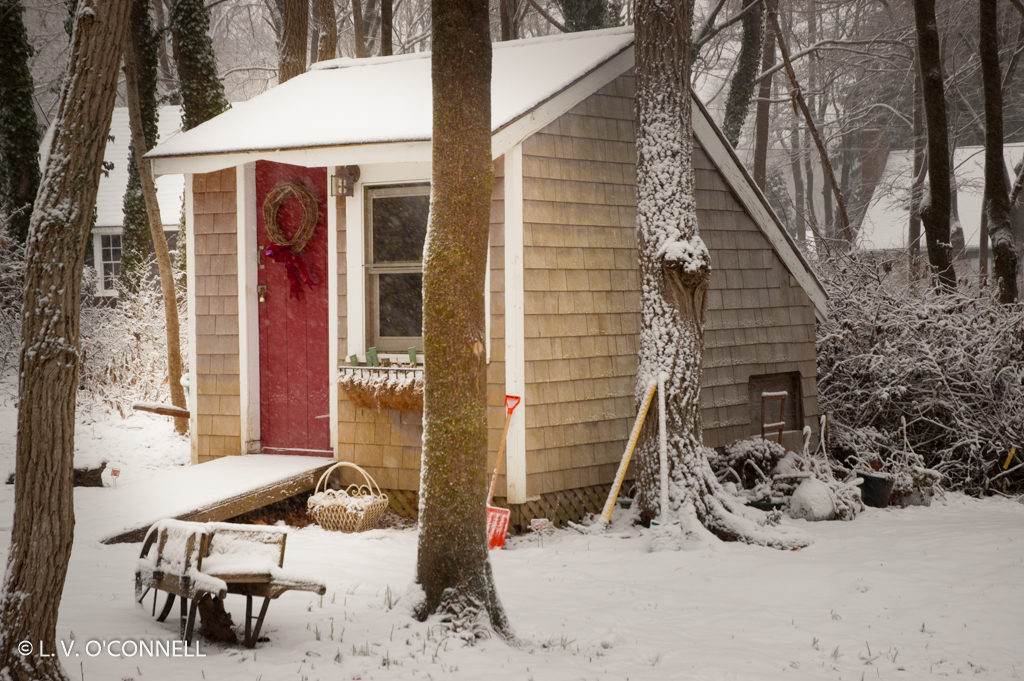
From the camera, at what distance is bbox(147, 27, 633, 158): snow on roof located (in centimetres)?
782

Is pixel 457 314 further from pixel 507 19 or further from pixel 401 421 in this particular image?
pixel 507 19

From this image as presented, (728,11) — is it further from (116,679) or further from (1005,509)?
(116,679)

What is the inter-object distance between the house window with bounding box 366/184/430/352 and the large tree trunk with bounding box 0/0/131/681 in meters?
4.32

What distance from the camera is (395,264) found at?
8.19 meters

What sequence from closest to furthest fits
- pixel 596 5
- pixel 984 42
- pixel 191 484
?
pixel 191 484
pixel 984 42
pixel 596 5

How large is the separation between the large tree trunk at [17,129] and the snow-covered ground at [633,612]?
288 inches

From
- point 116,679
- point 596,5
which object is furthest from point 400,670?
point 596,5

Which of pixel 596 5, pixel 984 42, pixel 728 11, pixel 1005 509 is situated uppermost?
pixel 728 11

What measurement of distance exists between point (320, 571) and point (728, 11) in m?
24.9

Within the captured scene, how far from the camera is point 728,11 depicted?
27422 millimetres

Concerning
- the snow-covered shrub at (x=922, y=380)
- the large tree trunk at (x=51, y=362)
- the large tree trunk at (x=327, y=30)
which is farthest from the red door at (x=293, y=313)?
the large tree trunk at (x=327, y=30)

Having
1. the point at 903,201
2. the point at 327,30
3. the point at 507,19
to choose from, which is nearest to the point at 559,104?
the point at 327,30

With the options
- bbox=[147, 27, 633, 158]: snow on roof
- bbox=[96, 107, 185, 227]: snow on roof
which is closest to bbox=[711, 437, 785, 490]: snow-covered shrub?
bbox=[147, 27, 633, 158]: snow on roof

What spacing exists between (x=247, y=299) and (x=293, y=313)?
0.45 m
